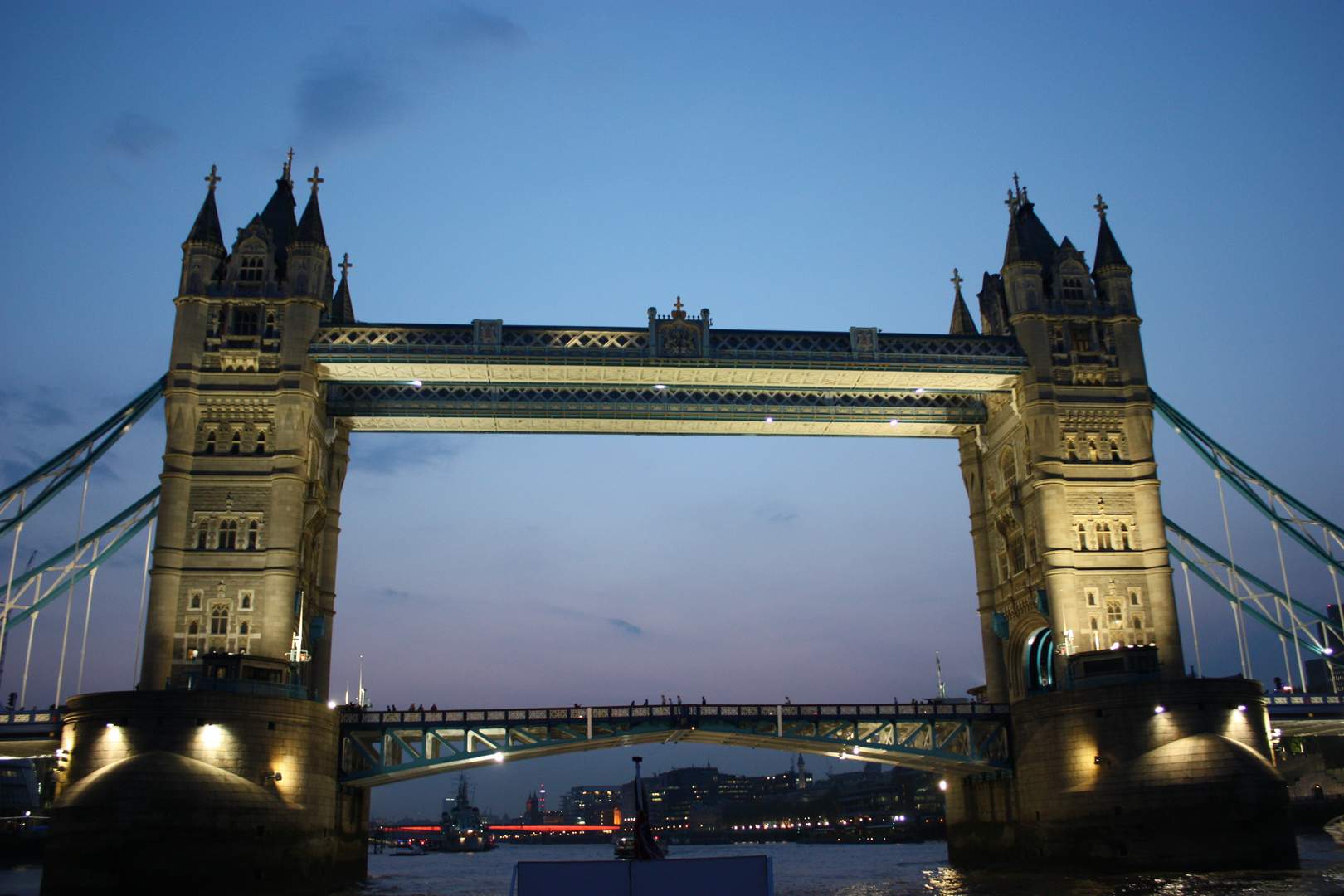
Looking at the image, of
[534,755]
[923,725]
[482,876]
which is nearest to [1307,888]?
[923,725]

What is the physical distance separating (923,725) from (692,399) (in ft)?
70.7

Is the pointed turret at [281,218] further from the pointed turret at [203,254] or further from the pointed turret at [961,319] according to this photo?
the pointed turret at [961,319]

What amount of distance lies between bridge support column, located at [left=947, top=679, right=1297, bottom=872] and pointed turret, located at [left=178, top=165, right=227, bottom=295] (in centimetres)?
4612

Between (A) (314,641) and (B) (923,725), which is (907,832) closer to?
(B) (923,725)

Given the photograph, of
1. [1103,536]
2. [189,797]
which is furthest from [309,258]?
[1103,536]

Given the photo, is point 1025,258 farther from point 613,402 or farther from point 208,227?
point 208,227

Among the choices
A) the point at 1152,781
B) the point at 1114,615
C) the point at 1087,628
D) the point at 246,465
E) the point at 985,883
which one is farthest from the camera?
the point at 1114,615

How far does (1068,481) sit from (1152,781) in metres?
15.5

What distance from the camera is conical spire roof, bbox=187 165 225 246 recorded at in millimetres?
55781

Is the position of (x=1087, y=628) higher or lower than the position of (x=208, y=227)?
lower

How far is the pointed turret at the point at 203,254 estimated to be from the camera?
5509cm

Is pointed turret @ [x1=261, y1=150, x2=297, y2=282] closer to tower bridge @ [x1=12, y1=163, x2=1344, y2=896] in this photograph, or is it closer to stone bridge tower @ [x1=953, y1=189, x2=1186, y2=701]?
tower bridge @ [x1=12, y1=163, x2=1344, y2=896]

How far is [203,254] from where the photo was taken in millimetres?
55500

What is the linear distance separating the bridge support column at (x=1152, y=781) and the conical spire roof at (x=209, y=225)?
4719 centimetres
